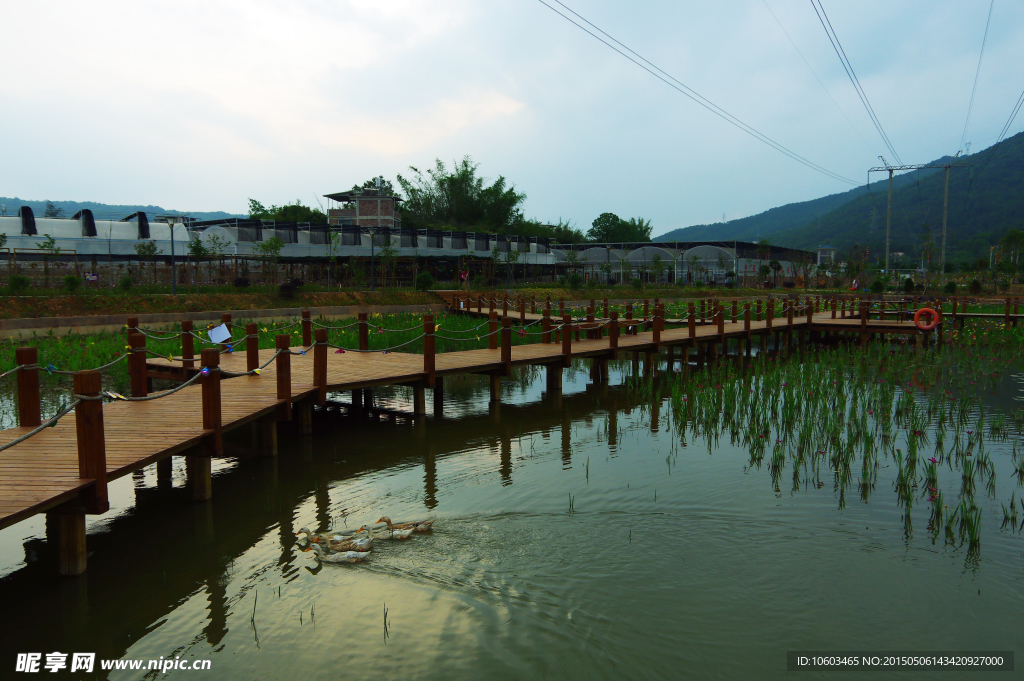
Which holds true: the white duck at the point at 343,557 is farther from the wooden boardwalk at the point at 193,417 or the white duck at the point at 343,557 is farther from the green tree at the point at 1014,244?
the green tree at the point at 1014,244

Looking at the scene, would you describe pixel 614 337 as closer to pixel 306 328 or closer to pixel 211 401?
pixel 306 328

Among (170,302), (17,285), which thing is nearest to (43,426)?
(17,285)

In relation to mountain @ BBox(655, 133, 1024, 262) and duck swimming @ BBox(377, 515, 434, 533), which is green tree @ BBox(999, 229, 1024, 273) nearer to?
mountain @ BBox(655, 133, 1024, 262)

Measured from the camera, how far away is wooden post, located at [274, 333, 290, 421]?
9.81 m

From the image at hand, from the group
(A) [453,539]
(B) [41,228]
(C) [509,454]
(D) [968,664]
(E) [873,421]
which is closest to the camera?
(D) [968,664]

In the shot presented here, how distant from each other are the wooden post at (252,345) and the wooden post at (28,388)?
140 inches

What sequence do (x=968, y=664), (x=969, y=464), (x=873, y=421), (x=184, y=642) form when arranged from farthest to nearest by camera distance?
(x=873, y=421) → (x=969, y=464) → (x=184, y=642) → (x=968, y=664)

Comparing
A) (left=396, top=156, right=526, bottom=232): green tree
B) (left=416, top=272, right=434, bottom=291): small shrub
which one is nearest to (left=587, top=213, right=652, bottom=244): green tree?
(left=396, top=156, right=526, bottom=232): green tree

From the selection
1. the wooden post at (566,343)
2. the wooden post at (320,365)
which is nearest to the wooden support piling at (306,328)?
the wooden post at (320,365)

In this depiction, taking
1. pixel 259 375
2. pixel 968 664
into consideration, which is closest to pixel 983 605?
pixel 968 664

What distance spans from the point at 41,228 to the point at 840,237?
156 metres

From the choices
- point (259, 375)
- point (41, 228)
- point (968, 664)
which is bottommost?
point (968, 664)

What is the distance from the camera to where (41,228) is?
37.3 m

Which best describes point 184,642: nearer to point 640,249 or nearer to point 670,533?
point 670,533
